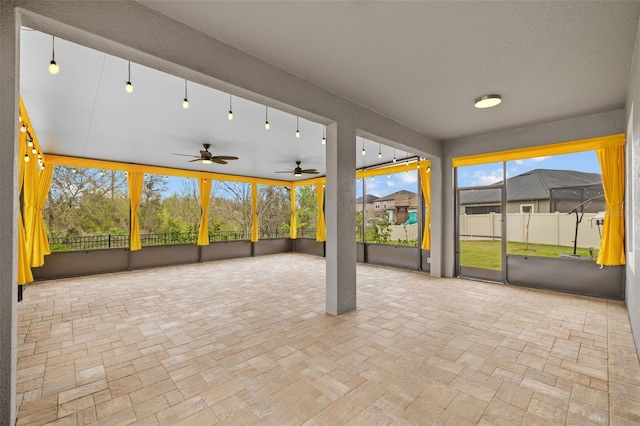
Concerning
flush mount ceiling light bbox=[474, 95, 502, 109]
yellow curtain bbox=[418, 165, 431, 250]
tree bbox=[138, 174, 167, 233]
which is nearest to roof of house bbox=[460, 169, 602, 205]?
yellow curtain bbox=[418, 165, 431, 250]

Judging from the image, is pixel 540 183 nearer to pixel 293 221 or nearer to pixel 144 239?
pixel 293 221

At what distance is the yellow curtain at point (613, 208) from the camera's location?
158 inches

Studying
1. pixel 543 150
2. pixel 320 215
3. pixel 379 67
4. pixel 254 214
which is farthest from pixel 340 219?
pixel 254 214

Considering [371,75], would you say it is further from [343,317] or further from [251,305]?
[251,305]

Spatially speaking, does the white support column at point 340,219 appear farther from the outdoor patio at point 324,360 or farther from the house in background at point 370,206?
the house in background at point 370,206

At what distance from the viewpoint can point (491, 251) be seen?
5.73m

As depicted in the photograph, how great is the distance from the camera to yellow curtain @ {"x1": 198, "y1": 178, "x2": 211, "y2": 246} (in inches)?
329

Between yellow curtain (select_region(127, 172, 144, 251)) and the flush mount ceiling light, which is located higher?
the flush mount ceiling light

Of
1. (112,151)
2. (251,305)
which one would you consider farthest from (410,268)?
(112,151)

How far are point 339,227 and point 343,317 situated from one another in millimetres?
1184

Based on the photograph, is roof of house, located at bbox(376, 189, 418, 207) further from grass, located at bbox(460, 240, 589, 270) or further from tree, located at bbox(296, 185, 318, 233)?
tree, located at bbox(296, 185, 318, 233)

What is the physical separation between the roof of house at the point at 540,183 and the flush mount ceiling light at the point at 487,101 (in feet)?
7.07

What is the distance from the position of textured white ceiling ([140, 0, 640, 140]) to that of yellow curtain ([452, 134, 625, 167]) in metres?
0.55

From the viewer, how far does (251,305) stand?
4129 millimetres
